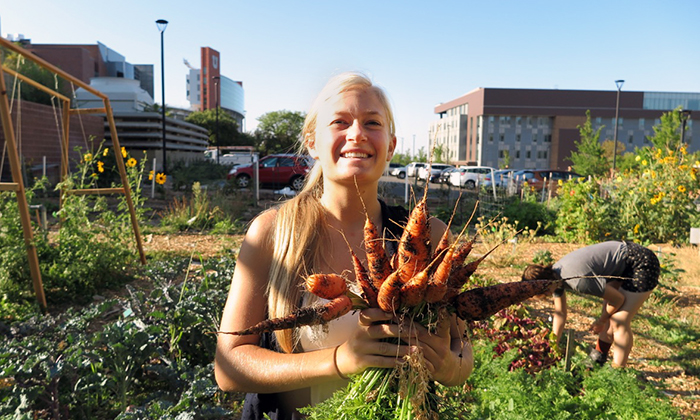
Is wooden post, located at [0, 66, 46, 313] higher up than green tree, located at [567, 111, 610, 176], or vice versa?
green tree, located at [567, 111, 610, 176]

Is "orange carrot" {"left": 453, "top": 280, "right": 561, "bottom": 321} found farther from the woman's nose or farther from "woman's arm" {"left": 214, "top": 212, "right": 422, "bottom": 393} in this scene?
the woman's nose

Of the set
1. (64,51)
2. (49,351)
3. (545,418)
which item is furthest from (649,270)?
(64,51)

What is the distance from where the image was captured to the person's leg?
420 centimetres

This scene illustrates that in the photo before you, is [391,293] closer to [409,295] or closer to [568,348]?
[409,295]

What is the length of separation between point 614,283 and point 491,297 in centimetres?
381

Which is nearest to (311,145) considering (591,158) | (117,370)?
(117,370)

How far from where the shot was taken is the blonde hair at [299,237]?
1.44m

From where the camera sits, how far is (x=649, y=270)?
426 centimetres

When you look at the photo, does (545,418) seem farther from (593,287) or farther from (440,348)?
(593,287)

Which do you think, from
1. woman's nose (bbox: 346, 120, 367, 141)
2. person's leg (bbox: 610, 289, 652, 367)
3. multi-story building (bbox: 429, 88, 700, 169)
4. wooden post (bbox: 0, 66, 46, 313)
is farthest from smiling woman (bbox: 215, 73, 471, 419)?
multi-story building (bbox: 429, 88, 700, 169)

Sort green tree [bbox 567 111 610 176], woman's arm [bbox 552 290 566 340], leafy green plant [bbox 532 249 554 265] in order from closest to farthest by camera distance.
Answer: woman's arm [bbox 552 290 566 340]
leafy green plant [bbox 532 249 554 265]
green tree [bbox 567 111 610 176]

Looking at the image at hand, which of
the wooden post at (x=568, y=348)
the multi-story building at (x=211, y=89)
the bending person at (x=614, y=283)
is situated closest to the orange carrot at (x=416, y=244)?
the wooden post at (x=568, y=348)

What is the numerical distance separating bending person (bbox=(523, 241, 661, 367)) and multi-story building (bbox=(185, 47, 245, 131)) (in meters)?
88.2

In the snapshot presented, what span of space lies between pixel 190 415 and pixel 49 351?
131 cm
